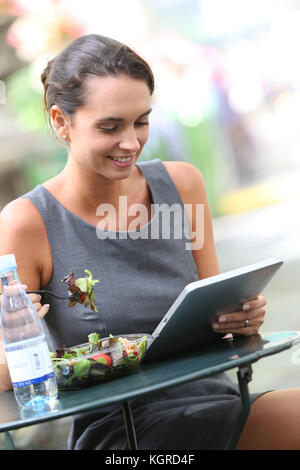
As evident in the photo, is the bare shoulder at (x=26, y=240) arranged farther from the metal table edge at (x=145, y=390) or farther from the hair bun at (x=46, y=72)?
the metal table edge at (x=145, y=390)

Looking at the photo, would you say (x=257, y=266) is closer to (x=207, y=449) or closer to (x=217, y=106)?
(x=207, y=449)

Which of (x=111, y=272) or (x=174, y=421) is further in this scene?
(x=111, y=272)

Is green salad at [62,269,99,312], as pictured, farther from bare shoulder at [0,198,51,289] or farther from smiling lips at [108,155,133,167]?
smiling lips at [108,155,133,167]

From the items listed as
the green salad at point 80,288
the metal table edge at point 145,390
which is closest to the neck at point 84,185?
the green salad at point 80,288

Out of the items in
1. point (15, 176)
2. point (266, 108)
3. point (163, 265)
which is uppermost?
point (266, 108)

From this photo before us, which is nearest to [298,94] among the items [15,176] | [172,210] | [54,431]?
[15,176]

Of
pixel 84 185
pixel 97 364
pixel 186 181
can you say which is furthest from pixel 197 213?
pixel 97 364

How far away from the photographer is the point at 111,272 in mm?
1645

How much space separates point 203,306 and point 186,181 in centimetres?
67

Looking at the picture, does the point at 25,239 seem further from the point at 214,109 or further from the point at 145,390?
the point at 214,109

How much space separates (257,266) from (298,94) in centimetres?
499

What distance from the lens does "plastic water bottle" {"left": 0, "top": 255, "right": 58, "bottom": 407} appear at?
4.00 feet

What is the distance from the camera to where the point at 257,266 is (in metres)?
1.26

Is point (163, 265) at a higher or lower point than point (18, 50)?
lower
